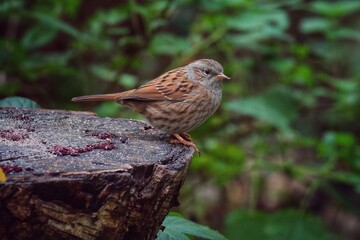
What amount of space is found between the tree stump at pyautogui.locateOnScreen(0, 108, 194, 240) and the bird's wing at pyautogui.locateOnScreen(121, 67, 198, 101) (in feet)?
3.00

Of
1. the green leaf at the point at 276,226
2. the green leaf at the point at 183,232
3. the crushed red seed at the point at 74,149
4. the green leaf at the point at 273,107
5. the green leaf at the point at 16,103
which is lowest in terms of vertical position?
the green leaf at the point at 276,226

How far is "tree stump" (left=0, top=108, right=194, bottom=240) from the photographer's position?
8.80 ft

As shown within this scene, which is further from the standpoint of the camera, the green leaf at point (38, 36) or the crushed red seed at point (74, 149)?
the green leaf at point (38, 36)

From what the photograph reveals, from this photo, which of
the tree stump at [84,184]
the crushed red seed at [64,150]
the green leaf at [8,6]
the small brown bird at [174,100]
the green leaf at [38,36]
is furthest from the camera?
the green leaf at [38,36]

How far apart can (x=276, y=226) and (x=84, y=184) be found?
12.8ft

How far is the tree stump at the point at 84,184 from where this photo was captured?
268cm

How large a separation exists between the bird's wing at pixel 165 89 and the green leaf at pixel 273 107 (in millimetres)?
1756

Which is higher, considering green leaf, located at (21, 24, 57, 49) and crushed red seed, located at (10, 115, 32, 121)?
Answer: crushed red seed, located at (10, 115, 32, 121)

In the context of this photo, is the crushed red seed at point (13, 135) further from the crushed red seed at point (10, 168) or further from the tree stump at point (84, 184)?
the crushed red seed at point (10, 168)

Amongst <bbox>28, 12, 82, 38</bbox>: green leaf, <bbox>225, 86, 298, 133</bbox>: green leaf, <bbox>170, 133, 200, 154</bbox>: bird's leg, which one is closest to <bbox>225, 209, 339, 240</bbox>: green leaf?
<bbox>225, 86, 298, 133</bbox>: green leaf

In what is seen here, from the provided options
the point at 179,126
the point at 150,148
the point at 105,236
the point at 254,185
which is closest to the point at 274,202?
the point at 254,185

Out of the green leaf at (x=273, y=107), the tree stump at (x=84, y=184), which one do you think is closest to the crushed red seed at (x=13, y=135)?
the tree stump at (x=84, y=184)

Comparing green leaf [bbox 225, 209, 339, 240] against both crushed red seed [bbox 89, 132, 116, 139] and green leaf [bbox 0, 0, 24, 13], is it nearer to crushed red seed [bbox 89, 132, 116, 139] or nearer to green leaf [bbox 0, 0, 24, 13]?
green leaf [bbox 0, 0, 24, 13]

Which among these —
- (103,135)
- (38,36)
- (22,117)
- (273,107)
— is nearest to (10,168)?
(103,135)
